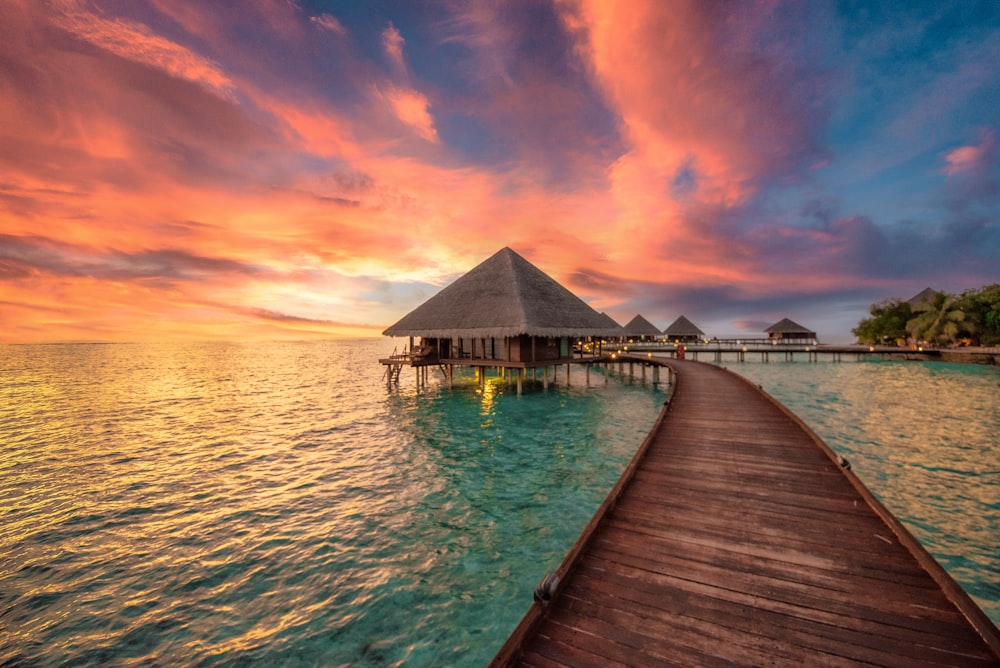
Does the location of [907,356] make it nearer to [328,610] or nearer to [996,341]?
[996,341]

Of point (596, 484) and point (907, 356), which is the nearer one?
point (596, 484)

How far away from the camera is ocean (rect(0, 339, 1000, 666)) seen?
217 inches

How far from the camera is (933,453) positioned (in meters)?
12.8

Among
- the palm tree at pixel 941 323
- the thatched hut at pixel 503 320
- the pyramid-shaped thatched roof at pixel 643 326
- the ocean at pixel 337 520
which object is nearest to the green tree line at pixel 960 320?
the palm tree at pixel 941 323

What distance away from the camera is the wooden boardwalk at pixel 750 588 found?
323 cm

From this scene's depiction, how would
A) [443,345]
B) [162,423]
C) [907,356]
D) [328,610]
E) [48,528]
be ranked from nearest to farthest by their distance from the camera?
[328,610] → [48,528] → [162,423] → [443,345] → [907,356]

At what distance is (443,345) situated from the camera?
87.7ft

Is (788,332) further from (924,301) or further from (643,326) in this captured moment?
(643,326)

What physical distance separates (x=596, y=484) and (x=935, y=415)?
2036 centimetres

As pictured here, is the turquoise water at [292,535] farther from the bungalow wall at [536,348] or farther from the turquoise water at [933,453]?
the turquoise water at [933,453]

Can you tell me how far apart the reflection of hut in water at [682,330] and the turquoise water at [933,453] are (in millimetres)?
25458

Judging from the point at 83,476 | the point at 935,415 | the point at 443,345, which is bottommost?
the point at 83,476

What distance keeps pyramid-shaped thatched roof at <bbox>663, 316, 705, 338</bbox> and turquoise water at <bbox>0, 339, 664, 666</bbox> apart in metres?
41.9

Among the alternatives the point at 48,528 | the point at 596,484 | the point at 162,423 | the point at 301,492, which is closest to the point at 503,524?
the point at 596,484
